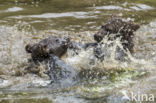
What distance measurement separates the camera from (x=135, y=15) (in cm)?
826

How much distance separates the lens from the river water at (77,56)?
385cm

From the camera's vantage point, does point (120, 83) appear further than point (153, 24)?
No

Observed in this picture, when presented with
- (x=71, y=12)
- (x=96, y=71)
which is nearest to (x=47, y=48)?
(x=96, y=71)

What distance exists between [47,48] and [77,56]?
587 mm

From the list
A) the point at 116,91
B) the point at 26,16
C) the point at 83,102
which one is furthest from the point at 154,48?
the point at 26,16

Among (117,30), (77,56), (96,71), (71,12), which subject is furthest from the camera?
(71,12)

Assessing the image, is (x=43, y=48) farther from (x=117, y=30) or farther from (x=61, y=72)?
(x=117, y=30)

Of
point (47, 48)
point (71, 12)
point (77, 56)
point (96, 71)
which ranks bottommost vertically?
point (96, 71)

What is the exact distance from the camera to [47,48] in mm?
4660

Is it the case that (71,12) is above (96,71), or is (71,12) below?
above

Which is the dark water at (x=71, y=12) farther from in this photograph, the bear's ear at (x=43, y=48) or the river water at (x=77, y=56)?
the bear's ear at (x=43, y=48)

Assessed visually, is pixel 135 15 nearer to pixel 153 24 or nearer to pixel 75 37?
pixel 153 24

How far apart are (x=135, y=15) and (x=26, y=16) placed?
10.6 feet

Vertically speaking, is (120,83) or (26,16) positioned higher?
(26,16)
